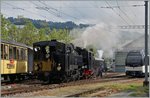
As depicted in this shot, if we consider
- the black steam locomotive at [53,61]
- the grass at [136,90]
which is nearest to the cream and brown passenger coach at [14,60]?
the black steam locomotive at [53,61]

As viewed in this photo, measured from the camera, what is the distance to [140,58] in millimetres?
47438

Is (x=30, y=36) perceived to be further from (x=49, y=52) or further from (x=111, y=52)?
(x=111, y=52)

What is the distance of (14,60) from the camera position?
3105 centimetres

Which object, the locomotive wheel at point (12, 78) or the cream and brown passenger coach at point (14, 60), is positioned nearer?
the cream and brown passenger coach at point (14, 60)

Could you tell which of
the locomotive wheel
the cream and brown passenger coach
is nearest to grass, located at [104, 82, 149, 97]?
the cream and brown passenger coach

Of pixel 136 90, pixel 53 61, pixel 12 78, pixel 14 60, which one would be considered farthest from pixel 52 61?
pixel 136 90

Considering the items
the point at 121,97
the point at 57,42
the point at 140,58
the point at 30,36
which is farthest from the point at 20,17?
the point at 121,97

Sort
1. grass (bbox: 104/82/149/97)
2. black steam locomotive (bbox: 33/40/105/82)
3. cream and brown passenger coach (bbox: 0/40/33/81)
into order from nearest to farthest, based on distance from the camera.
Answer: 1. grass (bbox: 104/82/149/97)
2. cream and brown passenger coach (bbox: 0/40/33/81)
3. black steam locomotive (bbox: 33/40/105/82)

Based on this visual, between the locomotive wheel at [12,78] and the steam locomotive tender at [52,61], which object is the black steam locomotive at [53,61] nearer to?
the steam locomotive tender at [52,61]

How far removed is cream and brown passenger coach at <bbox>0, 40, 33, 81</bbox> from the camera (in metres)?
28.5

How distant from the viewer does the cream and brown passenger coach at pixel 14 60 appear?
2850 cm

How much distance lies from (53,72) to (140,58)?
63.3 feet

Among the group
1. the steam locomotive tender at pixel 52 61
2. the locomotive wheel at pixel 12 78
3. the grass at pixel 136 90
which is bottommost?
the grass at pixel 136 90

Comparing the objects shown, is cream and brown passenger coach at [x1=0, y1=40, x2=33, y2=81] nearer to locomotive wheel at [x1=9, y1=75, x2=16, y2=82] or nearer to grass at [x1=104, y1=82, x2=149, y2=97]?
locomotive wheel at [x1=9, y1=75, x2=16, y2=82]
